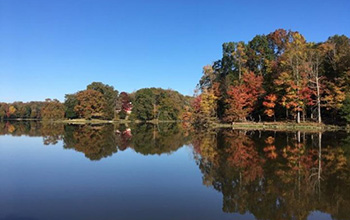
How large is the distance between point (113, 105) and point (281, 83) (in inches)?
2191

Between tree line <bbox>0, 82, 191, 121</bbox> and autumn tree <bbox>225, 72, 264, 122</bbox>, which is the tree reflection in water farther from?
tree line <bbox>0, 82, 191, 121</bbox>

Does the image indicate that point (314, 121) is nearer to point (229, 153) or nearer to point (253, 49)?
point (253, 49)

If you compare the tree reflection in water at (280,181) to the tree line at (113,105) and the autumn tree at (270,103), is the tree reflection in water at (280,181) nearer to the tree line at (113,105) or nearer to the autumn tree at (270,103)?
the autumn tree at (270,103)

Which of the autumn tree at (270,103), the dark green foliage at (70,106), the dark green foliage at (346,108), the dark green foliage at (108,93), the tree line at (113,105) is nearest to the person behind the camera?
the dark green foliage at (346,108)

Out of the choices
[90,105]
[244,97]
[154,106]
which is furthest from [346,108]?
[90,105]


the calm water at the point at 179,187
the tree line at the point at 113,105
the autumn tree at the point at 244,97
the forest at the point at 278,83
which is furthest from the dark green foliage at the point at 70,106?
the calm water at the point at 179,187

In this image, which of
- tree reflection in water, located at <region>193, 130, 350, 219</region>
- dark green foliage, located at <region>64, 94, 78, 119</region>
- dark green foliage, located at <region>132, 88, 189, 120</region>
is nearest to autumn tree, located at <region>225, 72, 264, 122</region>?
tree reflection in water, located at <region>193, 130, 350, 219</region>

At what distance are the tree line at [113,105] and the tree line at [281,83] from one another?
25.8m

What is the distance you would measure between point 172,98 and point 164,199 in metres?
72.4

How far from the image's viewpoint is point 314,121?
34156 mm

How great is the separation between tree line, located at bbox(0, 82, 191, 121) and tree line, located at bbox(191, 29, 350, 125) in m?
25.8

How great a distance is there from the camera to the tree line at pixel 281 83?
32.0 meters

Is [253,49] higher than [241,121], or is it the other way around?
[253,49]

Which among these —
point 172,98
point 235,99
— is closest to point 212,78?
point 235,99
